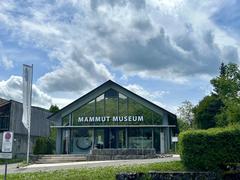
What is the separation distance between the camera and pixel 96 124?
32750 millimetres

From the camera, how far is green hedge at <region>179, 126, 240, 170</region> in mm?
12008

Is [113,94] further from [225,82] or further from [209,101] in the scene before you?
[209,101]

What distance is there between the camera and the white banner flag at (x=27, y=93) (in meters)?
25.3

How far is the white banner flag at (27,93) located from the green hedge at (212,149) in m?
15.5

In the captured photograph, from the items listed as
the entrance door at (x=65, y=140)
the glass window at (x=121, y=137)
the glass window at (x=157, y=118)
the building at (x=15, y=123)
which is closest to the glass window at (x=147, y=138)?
the glass window at (x=157, y=118)

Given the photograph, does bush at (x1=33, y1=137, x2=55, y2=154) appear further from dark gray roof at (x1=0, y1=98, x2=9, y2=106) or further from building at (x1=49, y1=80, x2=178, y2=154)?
dark gray roof at (x1=0, y1=98, x2=9, y2=106)

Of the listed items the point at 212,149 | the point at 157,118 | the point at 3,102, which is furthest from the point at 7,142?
the point at 3,102

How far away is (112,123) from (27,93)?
31.0 feet

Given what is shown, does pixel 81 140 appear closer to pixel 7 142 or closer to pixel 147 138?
pixel 147 138

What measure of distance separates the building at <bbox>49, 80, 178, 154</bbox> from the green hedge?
19553mm

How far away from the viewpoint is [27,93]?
1005 inches

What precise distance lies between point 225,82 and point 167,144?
297 inches

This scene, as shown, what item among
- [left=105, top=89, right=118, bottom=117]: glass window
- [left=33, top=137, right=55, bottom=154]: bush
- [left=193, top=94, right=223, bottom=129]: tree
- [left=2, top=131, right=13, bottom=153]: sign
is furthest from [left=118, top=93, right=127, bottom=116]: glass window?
[left=2, top=131, right=13, bottom=153]: sign

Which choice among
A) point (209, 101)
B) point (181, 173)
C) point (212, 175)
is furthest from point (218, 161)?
point (209, 101)
